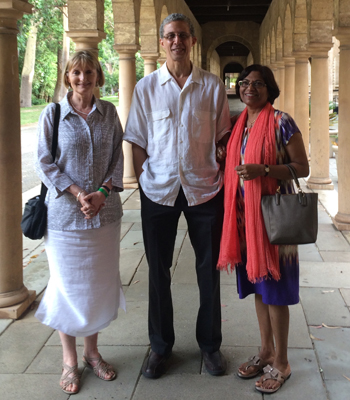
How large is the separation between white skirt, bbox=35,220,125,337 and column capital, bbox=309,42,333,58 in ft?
22.0

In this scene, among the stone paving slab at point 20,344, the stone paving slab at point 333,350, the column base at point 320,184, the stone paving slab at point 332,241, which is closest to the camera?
the stone paving slab at point 333,350

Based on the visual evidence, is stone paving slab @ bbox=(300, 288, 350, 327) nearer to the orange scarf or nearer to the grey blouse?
the orange scarf

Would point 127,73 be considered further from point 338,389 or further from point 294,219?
point 338,389

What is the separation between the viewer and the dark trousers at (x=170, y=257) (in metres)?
3.01

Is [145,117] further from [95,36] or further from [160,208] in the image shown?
[95,36]

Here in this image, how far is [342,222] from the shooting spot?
21.6ft

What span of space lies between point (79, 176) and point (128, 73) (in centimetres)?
683

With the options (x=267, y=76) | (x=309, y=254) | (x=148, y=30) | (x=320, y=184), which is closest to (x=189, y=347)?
(x=267, y=76)

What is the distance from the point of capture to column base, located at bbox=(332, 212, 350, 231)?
21.4 ft

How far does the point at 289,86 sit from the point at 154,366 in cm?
1171

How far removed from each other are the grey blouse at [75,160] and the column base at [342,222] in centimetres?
428

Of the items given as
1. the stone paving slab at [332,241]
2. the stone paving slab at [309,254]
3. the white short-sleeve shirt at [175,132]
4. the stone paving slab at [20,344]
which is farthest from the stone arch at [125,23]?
the white short-sleeve shirt at [175,132]

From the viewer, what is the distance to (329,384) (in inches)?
117

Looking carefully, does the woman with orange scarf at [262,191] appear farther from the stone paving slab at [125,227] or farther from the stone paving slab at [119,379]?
the stone paving slab at [125,227]
